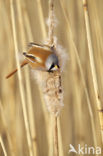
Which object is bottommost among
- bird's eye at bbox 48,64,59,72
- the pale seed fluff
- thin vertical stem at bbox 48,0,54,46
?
the pale seed fluff

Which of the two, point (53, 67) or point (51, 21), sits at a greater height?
point (51, 21)

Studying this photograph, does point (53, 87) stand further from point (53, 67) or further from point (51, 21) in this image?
point (51, 21)

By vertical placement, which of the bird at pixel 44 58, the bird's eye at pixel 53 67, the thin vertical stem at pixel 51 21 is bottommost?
the bird's eye at pixel 53 67

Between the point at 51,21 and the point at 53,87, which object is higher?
the point at 51,21

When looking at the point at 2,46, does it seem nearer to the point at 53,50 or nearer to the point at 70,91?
the point at 70,91

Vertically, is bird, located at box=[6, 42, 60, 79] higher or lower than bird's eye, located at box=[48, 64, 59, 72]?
higher

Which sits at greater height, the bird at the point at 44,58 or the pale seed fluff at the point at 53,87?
the bird at the point at 44,58

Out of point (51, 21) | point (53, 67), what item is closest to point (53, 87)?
point (53, 67)

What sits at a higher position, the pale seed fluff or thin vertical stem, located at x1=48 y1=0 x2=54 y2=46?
thin vertical stem, located at x1=48 y1=0 x2=54 y2=46
